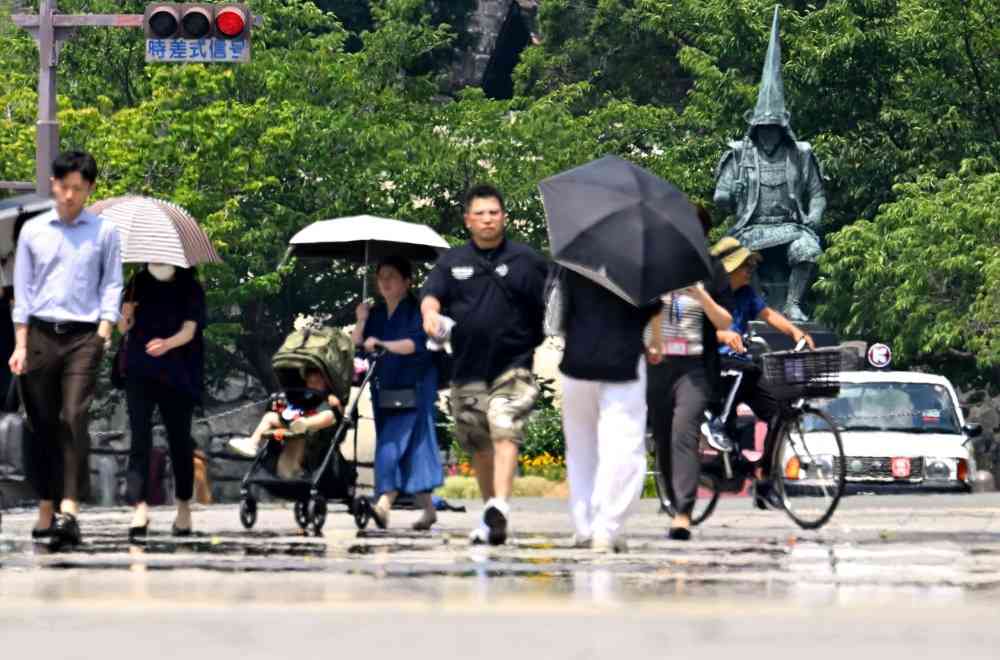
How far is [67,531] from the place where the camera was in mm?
13141

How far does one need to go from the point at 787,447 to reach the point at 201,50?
9.99 metres

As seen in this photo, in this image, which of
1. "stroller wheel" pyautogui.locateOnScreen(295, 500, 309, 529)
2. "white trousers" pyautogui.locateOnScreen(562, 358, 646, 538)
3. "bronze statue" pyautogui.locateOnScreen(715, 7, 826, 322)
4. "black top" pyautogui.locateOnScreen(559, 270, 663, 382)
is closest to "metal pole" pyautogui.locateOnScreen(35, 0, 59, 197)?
"stroller wheel" pyautogui.locateOnScreen(295, 500, 309, 529)

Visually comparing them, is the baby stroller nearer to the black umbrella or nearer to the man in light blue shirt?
the man in light blue shirt

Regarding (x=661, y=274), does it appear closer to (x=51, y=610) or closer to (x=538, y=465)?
(x=51, y=610)

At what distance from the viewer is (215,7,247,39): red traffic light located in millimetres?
24141

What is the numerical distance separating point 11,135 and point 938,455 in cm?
2058

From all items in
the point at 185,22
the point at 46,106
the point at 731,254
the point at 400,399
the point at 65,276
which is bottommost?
the point at 400,399

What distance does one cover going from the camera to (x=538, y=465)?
36375mm

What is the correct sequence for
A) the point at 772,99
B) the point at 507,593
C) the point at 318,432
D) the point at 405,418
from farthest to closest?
the point at 772,99
the point at 318,432
the point at 405,418
the point at 507,593

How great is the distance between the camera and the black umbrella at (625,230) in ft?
43.3

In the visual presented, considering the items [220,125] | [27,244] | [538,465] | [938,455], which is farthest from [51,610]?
[220,125]

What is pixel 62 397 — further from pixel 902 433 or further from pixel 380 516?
pixel 902 433

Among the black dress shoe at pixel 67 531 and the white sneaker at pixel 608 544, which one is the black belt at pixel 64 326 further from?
the white sneaker at pixel 608 544

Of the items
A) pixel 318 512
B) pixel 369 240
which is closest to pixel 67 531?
pixel 318 512
